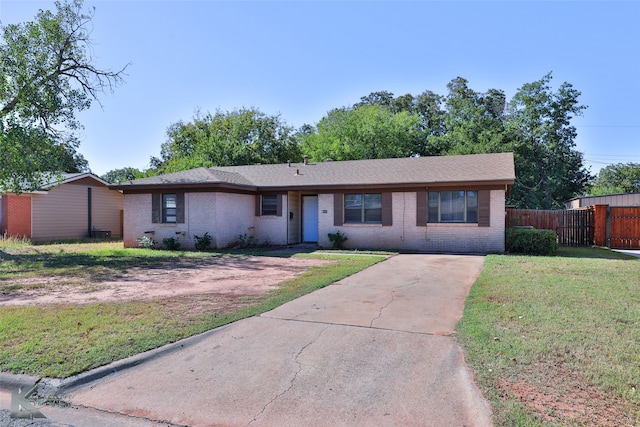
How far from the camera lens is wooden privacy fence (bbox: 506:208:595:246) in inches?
703

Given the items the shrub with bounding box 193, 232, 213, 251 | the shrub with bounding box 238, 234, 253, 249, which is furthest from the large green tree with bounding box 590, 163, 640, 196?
the shrub with bounding box 193, 232, 213, 251

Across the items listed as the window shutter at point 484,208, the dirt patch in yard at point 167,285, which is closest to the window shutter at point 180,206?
the dirt patch in yard at point 167,285

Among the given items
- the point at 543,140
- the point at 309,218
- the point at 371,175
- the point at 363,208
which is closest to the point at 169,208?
the point at 309,218

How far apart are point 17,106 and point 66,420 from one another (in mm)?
15630

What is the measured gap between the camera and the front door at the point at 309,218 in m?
18.3

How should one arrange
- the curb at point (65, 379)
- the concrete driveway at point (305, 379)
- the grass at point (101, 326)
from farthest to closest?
the grass at point (101, 326)
the curb at point (65, 379)
the concrete driveway at point (305, 379)

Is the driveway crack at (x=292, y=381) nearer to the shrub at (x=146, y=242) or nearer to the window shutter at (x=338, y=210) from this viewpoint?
the window shutter at (x=338, y=210)

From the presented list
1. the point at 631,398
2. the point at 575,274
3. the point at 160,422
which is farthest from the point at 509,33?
the point at 160,422

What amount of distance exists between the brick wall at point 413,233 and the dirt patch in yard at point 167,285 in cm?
469

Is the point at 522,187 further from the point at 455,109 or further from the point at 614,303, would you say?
the point at 614,303

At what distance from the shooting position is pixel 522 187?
106 feet

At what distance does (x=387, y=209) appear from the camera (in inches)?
629

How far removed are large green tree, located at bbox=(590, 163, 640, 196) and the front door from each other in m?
42.6

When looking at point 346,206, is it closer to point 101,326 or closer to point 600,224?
point 600,224
